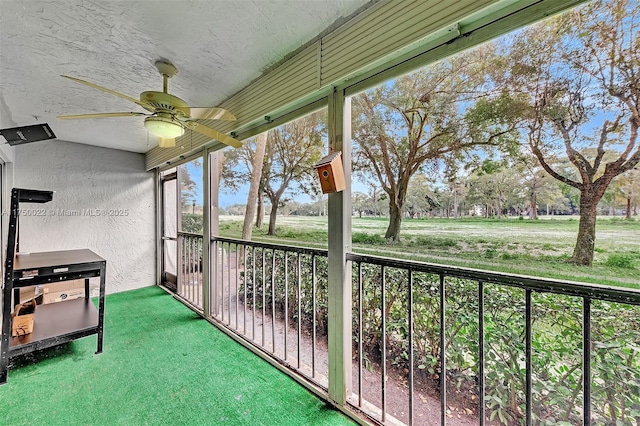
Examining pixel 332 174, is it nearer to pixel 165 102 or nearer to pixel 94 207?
pixel 165 102

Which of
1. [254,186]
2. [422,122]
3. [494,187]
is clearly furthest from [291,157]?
[494,187]

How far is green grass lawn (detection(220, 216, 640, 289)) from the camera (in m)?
0.95

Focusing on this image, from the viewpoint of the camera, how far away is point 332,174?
1.52 m

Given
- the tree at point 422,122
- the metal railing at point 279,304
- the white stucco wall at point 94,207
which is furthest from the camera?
the white stucco wall at point 94,207

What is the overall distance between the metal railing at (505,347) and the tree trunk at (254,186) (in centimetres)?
181

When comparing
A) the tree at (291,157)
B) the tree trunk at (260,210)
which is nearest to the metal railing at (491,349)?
the tree trunk at (260,210)

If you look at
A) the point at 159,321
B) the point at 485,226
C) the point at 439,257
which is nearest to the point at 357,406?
the point at 439,257

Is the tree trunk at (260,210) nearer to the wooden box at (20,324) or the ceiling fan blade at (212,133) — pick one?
the ceiling fan blade at (212,133)

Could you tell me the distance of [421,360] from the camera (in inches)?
74.0

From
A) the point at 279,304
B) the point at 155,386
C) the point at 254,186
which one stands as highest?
the point at 254,186

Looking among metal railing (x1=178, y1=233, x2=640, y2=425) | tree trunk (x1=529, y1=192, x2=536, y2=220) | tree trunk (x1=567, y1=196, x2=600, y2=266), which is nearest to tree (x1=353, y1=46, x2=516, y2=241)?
tree trunk (x1=529, y1=192, x2=536, y2=220)

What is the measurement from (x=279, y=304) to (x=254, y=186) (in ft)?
5.10

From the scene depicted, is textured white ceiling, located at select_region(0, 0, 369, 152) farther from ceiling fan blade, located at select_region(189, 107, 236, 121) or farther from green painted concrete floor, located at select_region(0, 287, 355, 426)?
green painted concrete floor, located at select_region(0, 287, 355, 426)

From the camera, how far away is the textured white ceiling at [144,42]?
1441 millimetres
